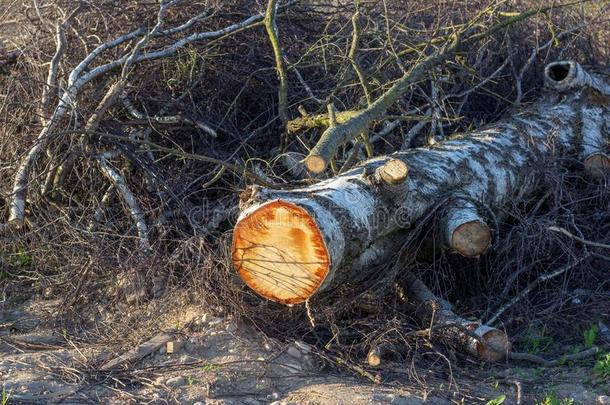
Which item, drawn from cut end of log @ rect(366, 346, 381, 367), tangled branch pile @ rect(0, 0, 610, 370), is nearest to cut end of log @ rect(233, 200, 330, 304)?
tangled branch pile @ rect(0, 0, 610, 370)

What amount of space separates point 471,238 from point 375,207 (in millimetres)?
528

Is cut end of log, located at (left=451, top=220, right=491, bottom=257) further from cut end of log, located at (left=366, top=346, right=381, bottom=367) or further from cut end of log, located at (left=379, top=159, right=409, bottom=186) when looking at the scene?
cut end of log, located at (left=366, top=346, right=381, bottom=367)

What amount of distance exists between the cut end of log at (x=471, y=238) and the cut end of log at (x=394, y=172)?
403 millimetres

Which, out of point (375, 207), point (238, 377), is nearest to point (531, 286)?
point (375, 207)

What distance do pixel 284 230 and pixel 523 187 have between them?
6.17 ft

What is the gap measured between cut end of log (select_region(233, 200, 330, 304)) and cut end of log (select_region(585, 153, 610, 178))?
2.45 m

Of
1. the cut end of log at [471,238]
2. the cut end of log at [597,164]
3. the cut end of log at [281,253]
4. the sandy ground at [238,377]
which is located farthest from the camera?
the cut end of log at [597,164]

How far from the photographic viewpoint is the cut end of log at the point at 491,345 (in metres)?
3.71

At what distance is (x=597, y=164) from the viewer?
5133 mm

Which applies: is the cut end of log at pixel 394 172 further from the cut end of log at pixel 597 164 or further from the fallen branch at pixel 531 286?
the cut end of log at pixel 597 164

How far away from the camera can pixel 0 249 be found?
4816mm

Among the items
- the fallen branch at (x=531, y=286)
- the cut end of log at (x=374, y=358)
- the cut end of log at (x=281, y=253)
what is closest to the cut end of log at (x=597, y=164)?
the fallen branch at (x=531, y=286)

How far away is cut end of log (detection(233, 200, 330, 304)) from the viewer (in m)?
3.41

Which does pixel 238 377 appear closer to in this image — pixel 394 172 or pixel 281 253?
pixel 281 253
